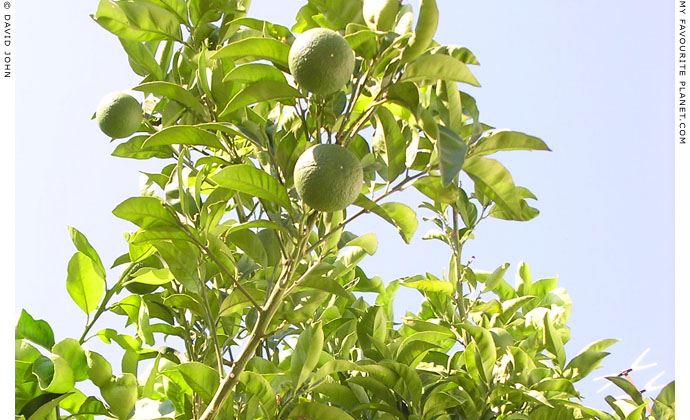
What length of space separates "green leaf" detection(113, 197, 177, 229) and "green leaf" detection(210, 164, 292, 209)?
0.16 meters

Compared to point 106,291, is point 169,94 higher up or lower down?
higher up

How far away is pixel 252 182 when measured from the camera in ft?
3.85

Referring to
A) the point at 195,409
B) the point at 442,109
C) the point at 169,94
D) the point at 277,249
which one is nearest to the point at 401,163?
the point at 442,109

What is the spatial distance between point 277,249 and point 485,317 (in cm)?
75

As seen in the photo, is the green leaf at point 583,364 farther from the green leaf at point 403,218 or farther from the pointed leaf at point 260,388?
the pointed leaf at point 260,388

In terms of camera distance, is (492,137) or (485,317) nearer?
(492,137)

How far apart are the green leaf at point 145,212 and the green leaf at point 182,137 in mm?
105

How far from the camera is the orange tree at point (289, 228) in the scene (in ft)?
3.83

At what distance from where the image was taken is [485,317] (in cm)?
193

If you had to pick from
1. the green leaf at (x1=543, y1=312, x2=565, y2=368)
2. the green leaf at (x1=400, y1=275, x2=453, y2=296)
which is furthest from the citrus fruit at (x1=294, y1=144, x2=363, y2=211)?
the green leaf at (x1=543, y1=312, x2=565, y2=368)

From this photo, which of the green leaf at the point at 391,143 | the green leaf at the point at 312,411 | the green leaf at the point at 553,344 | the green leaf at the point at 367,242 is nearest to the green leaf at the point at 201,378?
the green leaf at the point at 312,411

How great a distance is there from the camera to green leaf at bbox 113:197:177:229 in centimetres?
123

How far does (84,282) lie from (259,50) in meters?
0.75

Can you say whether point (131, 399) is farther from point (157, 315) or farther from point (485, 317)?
point (485, 317)
